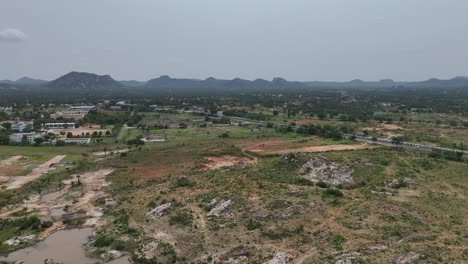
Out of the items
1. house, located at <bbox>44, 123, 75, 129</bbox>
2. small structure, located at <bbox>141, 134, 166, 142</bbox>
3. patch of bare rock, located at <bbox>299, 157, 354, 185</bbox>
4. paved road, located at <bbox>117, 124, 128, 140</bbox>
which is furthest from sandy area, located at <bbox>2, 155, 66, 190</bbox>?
house, located at <bbox>44, 123, 75, 129</bbox>

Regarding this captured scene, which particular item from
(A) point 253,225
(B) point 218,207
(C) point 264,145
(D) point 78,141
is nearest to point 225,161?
(C) point 264,145

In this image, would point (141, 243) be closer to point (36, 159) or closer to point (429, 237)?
point (429, 237)

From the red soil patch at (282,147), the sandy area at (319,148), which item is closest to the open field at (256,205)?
the sandy area at (319,148)

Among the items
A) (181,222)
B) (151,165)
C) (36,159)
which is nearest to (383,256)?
(181,222)

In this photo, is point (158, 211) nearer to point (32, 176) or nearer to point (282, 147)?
point (32, 176)

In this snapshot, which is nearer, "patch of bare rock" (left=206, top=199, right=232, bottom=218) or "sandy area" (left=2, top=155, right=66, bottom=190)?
"patch of bare rock" (left=206, top=199, right=232, bottom=218)

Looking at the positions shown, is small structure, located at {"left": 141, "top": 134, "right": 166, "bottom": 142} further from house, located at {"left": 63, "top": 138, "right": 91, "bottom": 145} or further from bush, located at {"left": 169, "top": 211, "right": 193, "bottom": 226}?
bush, located at {"left": 169, "top": 211, "right": 193, "bottom": 226}
